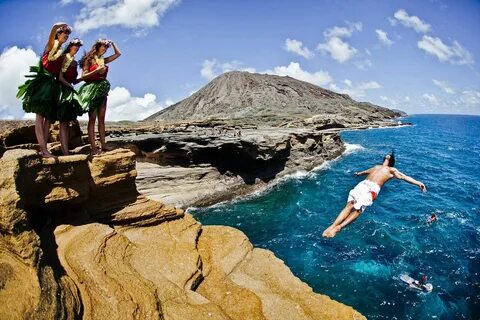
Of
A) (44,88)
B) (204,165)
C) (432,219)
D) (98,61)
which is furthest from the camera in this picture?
(204,165)

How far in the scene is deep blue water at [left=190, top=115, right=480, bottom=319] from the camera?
61.2 ft

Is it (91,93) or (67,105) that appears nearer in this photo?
(67,105)

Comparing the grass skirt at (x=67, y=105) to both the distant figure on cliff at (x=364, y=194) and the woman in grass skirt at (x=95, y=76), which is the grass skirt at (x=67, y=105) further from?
the distant figure on cliff at (x=364, y=194)

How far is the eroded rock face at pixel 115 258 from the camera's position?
23.2ft

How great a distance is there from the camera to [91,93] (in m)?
10.9

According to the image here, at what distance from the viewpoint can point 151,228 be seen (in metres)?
12.6

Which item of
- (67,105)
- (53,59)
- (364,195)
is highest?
(53,59)

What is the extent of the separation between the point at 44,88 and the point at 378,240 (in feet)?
75.4

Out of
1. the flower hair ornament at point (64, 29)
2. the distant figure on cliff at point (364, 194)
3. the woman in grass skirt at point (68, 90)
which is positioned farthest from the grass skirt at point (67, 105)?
the distant figure on cliff at point (364, 194)

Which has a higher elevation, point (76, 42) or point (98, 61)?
point (76, 42)

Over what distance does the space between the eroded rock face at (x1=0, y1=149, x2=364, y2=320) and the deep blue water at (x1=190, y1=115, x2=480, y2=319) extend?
9.37 metres

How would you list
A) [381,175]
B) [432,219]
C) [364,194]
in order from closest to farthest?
1. [364,194]
2. [381,175]
3. [432,219]

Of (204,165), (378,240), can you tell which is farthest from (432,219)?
(204,165)

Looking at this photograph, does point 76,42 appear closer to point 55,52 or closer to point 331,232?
point 55,52
